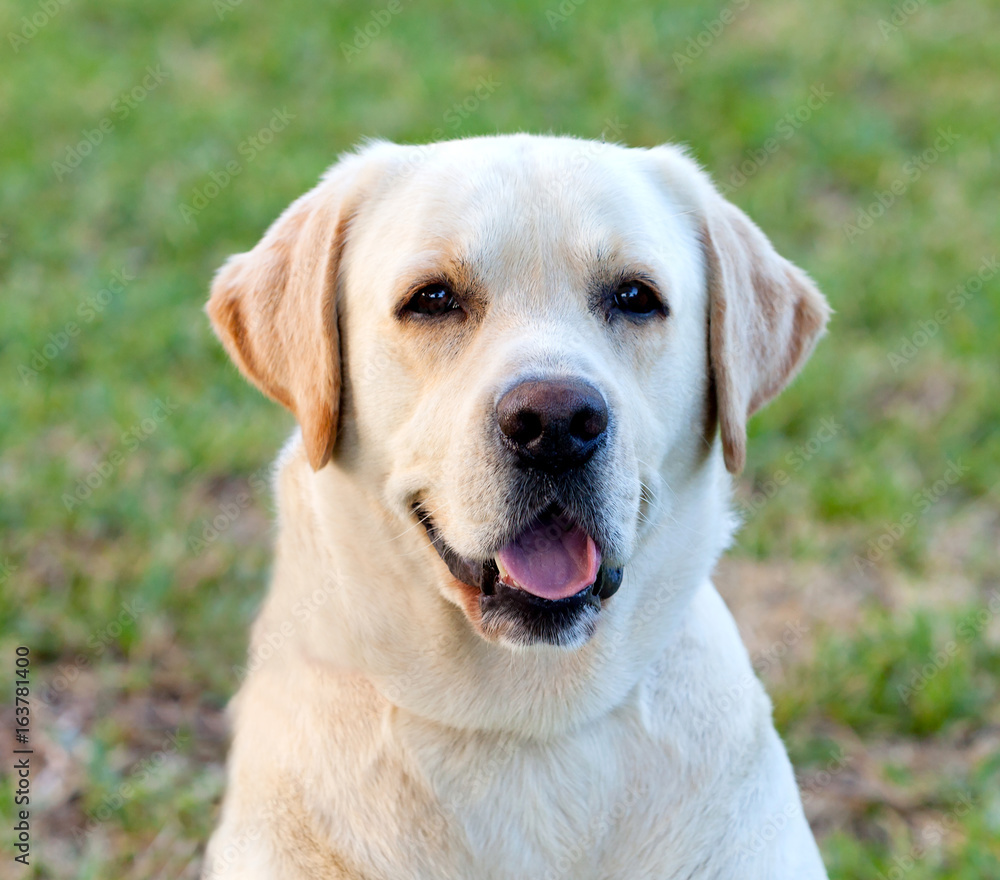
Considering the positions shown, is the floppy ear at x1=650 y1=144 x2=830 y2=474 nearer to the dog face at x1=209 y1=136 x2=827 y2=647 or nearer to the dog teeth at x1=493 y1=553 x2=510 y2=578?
the dog face at x1=209 y1=136 x2=827 y2=647

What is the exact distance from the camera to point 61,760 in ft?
13.6

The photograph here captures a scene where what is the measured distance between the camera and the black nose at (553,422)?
2518mm

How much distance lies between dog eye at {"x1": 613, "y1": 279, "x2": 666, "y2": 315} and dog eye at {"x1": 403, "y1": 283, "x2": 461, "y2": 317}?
0.39 metres

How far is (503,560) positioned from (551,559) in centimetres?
12

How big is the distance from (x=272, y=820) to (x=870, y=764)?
2.28 meters

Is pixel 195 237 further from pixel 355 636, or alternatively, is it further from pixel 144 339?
pixel 355 636

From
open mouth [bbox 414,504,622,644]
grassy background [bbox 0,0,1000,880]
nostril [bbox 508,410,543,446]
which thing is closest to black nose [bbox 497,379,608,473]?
nostril [bbox 508,410,543,446]

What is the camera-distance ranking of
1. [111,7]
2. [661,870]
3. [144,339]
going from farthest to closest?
[111,7]
[144,339]
[661,870]

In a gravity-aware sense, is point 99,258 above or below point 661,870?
below

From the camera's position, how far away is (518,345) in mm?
2701

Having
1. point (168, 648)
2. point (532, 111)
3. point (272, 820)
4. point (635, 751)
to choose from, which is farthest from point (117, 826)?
point (532, 111)

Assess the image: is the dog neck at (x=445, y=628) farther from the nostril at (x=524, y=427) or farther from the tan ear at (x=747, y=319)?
the nostril at (x=524, y=427)

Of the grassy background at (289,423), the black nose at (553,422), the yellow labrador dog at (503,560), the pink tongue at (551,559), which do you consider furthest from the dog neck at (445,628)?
the grassy background at (289,423)

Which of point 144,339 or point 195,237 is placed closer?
point 144,339
